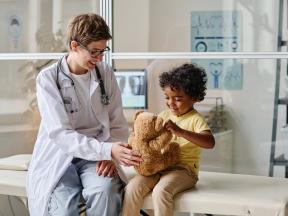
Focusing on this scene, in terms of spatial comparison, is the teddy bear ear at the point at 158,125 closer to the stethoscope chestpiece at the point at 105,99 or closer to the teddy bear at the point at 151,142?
the teddy bear at the point at 151,142

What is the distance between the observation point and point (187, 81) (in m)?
2.33

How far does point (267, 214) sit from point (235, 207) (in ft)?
0.39

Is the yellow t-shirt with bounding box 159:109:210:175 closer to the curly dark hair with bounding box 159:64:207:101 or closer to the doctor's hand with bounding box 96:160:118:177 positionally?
the curly dark hair with bounding box 159:64:207:101

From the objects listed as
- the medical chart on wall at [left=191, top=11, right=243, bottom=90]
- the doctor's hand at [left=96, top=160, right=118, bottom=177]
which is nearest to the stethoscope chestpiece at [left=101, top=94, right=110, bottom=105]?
the doctor's hand at [left=96, top=160, right=118, bottom=177]

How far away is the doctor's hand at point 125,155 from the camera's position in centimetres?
200

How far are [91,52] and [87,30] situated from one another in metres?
0.08

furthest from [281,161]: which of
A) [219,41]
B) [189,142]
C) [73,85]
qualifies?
[73,85]

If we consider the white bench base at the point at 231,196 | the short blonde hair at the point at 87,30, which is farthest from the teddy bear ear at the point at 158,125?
the short blonde hair at the point at 87,30

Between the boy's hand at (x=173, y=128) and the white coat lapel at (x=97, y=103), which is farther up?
the white coat lapel at (x=97, y=103)

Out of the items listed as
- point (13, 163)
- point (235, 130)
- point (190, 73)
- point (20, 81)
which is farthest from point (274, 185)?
point (20, 81)

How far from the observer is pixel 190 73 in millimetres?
2359

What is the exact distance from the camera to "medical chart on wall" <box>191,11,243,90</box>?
3229 mm

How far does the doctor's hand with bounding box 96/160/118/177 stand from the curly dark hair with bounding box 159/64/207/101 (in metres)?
0.44

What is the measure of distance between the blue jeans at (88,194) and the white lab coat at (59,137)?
0.04 metres
